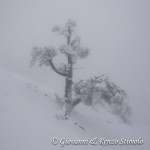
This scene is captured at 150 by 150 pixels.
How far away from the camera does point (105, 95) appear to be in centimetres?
1445

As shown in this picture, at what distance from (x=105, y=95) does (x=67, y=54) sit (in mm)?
5172

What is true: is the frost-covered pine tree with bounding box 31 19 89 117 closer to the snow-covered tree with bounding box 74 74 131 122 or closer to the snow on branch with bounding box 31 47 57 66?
the snow on branch with bounding box 31 47 57 66

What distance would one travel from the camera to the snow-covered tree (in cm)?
1414

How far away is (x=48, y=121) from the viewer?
11812 mm

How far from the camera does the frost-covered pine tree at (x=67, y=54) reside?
623 inches

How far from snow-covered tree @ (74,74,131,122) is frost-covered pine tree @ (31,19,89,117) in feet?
4.79

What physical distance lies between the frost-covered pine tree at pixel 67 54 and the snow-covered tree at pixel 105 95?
1460 millimetres

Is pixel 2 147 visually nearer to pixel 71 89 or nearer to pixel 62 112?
pixel 62 112

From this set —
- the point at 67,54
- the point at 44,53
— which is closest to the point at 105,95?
the point at 67,54
